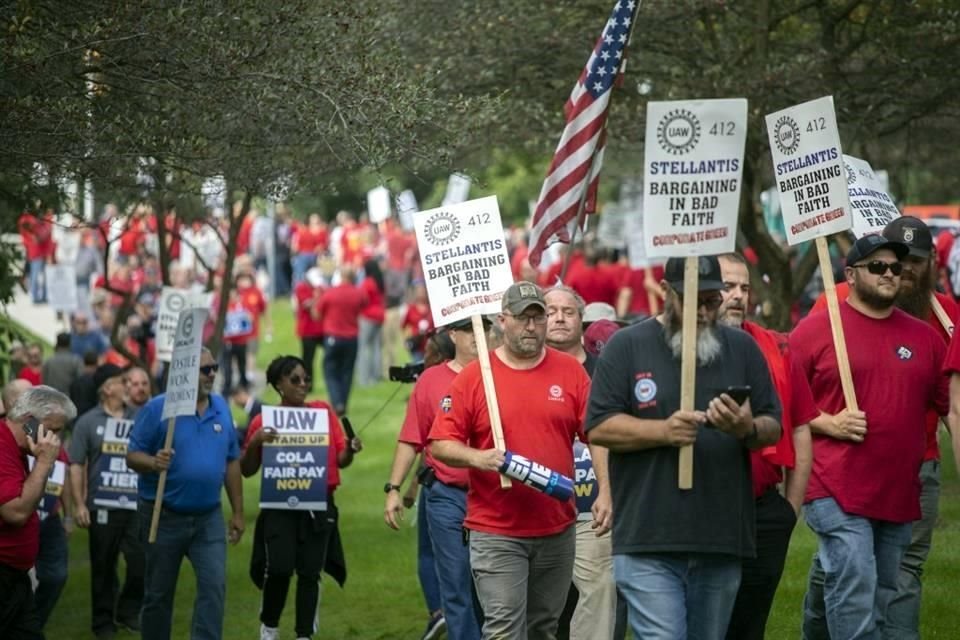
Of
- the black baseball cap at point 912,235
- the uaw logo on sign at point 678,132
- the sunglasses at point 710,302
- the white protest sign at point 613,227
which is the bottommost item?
the sunglasses at point 710,302

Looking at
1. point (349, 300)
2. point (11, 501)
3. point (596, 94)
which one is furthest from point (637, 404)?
point (349, 300)

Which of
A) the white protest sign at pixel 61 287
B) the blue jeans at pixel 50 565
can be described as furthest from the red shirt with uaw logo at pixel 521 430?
the white protest sign at pixel 61 287

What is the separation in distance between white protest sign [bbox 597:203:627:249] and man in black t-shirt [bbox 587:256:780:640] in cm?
2297

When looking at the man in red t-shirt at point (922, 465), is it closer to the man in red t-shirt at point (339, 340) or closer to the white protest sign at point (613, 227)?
the man in red t-shirt at point (339, 340)

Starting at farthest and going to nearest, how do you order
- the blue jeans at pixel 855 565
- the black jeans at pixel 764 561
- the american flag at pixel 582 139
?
the american flag at pixel 582 139 < the blue jeans at pixel 855 565 < the black jeans at pixel 764 561

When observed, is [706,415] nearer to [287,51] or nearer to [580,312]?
[580,312]

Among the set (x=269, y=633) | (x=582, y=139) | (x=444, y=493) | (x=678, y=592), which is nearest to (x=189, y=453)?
(x=269, y=633)

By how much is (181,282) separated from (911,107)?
1806 cm

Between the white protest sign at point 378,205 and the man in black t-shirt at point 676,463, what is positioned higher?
the white protest sign at point 378,205

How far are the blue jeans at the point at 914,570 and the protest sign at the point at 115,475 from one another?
679 cm

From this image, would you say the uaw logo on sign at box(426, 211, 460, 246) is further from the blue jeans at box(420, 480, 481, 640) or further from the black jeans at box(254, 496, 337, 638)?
the black jeans at box(254, 496, 337, 638)

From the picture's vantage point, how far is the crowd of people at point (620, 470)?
7.54 metres

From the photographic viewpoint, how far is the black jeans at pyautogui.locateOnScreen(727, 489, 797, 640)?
8.28 meters

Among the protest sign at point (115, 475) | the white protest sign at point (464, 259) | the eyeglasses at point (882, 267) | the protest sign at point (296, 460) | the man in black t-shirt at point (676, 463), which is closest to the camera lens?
the man in black t-shirt at point (676, 463)
